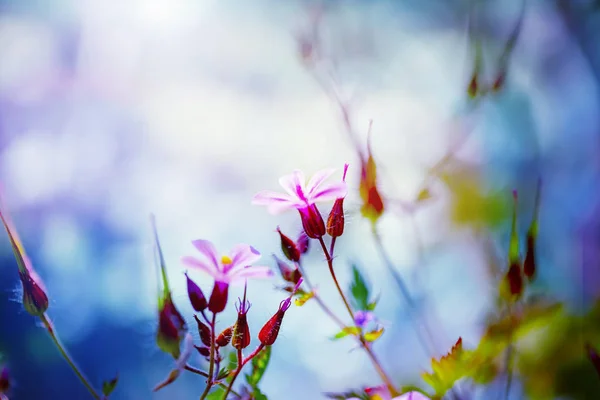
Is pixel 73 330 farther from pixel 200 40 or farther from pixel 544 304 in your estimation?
pixel 544 304

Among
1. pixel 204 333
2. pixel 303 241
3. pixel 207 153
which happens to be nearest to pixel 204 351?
pixel 204 333

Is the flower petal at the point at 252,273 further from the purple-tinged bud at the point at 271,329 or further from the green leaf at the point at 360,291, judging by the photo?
the green leaf at the point at 360,291

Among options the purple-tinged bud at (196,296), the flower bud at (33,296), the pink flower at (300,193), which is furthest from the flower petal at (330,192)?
the flower bud at (33,296)

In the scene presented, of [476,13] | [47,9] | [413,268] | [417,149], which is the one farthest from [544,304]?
[47,9]

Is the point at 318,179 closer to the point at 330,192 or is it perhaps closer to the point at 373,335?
the point at 330,192

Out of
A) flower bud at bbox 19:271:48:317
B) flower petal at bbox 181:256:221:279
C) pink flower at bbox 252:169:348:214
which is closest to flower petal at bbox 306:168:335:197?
pink flower at bbox 252:169:348:214
